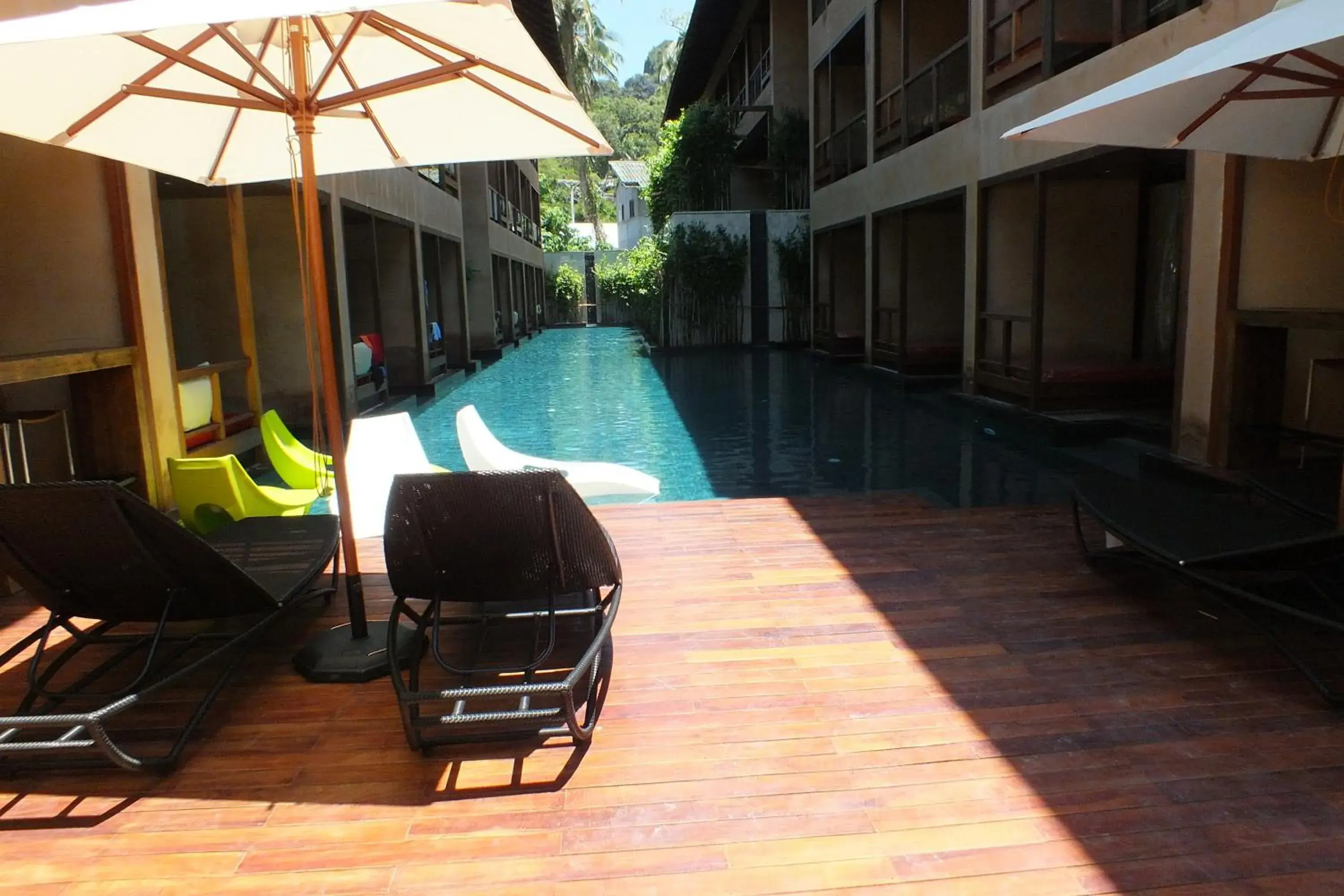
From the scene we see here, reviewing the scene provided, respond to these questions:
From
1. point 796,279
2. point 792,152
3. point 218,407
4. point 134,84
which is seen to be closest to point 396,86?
point 134,84

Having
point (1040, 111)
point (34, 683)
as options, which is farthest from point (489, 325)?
point (34, 683)

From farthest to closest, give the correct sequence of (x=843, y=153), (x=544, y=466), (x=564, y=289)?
(x=564, y=289) → (x=843, y=153) → (x=544, y=466)

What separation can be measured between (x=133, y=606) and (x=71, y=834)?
2.73ft

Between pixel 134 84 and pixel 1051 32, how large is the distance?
728 centimetres

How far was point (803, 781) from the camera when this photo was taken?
2.32 metres

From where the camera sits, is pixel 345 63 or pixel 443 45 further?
pixel 345 63

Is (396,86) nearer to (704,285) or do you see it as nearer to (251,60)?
(251,60)

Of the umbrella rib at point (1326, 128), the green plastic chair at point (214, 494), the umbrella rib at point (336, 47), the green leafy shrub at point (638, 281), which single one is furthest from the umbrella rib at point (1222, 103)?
the green leafy shrub at point (638, 281)

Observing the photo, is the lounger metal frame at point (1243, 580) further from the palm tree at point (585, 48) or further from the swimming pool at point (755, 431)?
the palm tree at point (585, 48)

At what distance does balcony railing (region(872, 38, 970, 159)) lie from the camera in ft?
34.5

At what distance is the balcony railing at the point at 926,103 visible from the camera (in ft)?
34.5

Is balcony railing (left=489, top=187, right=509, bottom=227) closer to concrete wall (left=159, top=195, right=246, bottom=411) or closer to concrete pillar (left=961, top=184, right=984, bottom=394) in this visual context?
concrete wall (left=159, top=195, right=246, bottom=411)

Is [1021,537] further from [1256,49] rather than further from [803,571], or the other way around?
[1256,49]

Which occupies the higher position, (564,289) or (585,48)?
(585,48)
